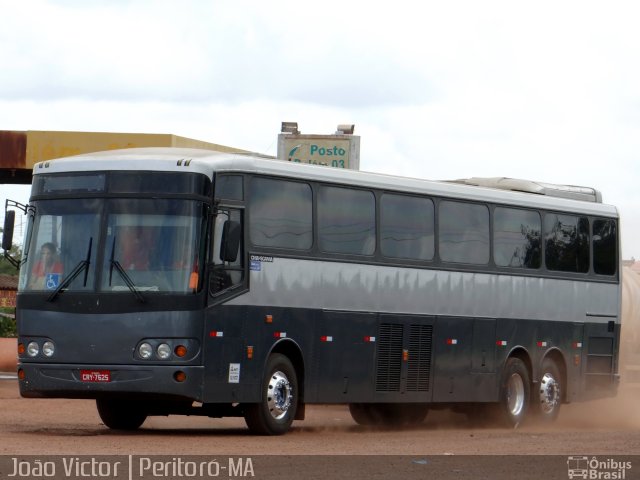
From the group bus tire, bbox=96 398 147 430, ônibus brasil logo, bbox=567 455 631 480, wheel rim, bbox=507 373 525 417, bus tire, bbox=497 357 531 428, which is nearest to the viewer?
ônibus brasil logo, bbox=567 455 631 480

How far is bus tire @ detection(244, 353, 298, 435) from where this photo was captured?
1881 centimetres

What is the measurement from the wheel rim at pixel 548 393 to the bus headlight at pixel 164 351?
8436 millimetres

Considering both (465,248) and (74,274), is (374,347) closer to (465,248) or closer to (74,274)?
(465,248)

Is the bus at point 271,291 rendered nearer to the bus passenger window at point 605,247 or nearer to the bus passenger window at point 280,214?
the bus passenger window at point 280,214

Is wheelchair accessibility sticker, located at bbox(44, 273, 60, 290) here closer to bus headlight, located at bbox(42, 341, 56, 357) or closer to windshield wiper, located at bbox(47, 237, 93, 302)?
windshield wiper, located at bbox(47, 237, 93, 302)

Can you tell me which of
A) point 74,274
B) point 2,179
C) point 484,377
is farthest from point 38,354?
point 2,179

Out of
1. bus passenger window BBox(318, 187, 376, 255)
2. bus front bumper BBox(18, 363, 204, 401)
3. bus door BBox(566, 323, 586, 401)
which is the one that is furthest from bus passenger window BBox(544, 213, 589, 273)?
bus front bumper BBox(18, 363, 204, 401)

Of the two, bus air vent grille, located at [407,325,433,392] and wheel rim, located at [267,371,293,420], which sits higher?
bus air vent grille, located at [407,325,433,392]

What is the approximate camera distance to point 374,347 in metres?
21.0

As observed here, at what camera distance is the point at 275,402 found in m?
19.0

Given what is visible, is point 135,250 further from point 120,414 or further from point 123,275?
point 120,414

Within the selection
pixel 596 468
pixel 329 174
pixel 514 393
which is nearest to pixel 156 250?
pixel 329 174

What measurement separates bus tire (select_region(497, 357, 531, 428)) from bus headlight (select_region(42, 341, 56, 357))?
26.3 ft

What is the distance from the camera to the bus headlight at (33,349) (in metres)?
18.3
